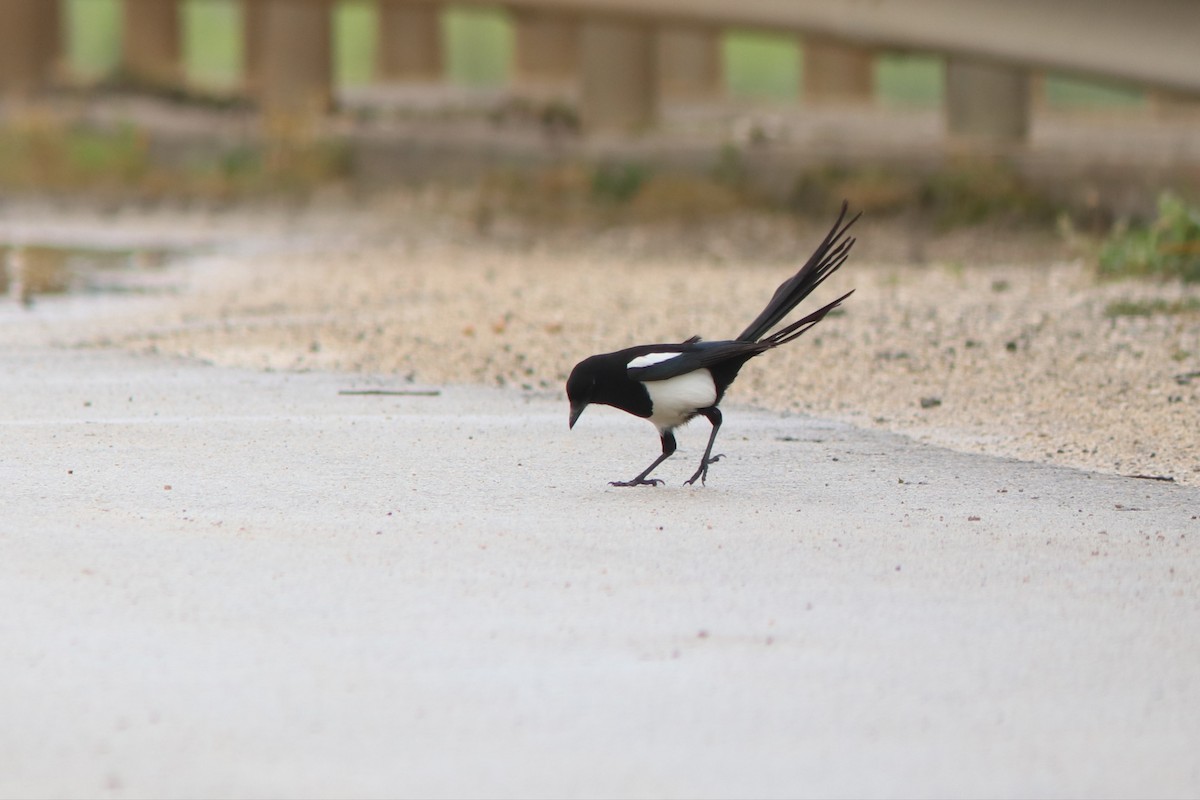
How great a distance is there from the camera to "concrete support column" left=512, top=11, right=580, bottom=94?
42500mm

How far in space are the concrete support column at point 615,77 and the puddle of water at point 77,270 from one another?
8.89 meters

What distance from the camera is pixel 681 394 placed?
6.96 metres

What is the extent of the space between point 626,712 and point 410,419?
4282mm

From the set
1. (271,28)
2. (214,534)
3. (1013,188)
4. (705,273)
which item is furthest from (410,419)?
(271,28)

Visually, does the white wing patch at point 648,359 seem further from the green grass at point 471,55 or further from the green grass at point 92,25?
the green grass at point 92,25

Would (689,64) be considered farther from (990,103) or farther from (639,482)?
(639,482)

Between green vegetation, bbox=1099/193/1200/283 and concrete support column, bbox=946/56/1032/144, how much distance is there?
8.07 meters

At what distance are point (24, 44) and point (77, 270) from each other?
12447 mm

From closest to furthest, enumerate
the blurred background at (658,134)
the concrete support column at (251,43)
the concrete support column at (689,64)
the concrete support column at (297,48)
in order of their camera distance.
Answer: the blurred background at (658,134), the concrete support column at (297,48), the concrete support column at (251,43), the concrete support column at (689,64)

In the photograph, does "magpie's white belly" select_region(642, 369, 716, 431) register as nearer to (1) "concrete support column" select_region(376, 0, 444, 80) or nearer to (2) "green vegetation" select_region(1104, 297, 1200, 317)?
(2) "green vegetation" select_region(1104, 297, 1200, 317)

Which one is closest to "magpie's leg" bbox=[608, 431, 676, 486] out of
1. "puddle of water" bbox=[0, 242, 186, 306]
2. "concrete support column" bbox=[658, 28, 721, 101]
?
"puddle of water" bbox=[0, 242, 186, 306]

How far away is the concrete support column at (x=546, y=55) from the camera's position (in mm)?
42500

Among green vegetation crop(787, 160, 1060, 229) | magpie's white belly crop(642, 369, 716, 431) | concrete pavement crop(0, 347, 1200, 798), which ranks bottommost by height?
concrete pavement crop(0, 347, 1200, 798)

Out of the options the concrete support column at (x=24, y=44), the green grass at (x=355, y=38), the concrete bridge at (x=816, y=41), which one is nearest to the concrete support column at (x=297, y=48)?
the concrete bridge at (x=816, y=41)
